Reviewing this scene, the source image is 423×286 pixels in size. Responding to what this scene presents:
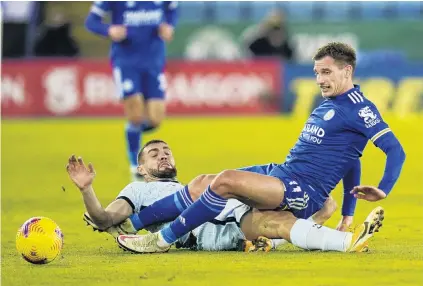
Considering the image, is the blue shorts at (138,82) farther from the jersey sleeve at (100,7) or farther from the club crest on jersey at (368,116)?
the club crest on jersey at (368,116)

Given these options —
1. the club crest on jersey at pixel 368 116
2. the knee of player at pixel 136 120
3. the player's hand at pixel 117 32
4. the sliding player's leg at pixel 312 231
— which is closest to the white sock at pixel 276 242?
the sliding player's leg at pixel 312 231

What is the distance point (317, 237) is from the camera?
668 centimetres

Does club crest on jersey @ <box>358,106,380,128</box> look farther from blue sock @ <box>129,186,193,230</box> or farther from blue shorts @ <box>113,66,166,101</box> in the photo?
blue shorts @ <box>113,66,166,101</box>

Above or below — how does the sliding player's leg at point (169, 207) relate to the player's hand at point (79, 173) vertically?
below

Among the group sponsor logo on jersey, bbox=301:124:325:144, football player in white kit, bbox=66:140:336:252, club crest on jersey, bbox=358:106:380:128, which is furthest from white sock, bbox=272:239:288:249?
club crest on jersey, bbox=358:106:380:128

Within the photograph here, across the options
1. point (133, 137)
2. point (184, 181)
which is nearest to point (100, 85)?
point (133, 137)

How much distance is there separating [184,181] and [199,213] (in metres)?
4.98

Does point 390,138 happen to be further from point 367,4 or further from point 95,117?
point 367,4

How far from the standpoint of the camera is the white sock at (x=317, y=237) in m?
6.68

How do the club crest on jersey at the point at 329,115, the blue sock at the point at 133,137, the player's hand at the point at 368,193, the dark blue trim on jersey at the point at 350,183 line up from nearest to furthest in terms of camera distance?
the player's hand at the point at 368,193 → the club crest on jersey at the point at 329,115 → the dark blue trim on jersey at the point at 350,183 → the blue sock at the point at 133,137

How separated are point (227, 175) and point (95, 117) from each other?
56.2 feet

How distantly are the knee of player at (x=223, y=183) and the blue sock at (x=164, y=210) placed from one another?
0.49m

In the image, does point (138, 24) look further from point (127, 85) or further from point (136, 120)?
point (136, 120)

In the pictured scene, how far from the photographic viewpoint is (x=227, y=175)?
6578mm
